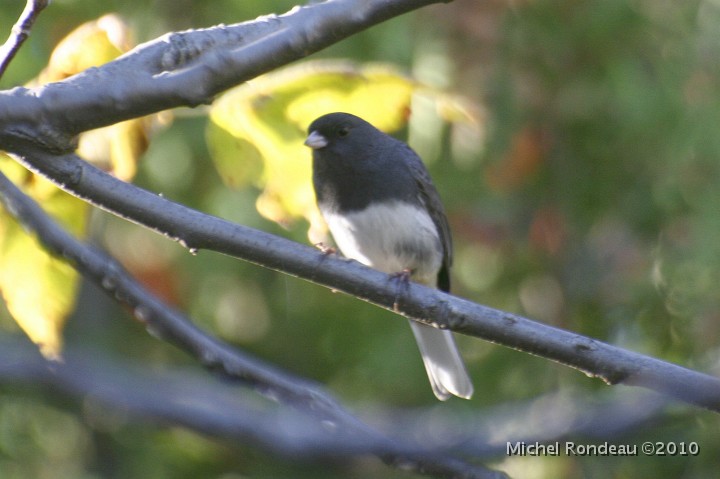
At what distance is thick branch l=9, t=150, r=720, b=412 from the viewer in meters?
1.53

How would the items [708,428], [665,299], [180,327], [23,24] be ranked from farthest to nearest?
1. [665,299]
2. [708,428]
3. [180,327]
4. [23,24]

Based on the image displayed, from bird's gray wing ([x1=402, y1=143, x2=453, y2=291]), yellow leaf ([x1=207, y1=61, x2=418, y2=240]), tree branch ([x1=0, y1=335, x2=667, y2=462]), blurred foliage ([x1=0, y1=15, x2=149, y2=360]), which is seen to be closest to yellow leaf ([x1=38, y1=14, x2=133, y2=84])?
blurred foliage ([x1=0, y1=15, x2=149, y2=360])

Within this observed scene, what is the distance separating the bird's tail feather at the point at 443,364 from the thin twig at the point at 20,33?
6.63 ft

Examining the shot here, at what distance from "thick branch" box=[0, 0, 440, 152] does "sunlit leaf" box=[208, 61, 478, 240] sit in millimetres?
447

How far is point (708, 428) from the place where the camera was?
3.76 m

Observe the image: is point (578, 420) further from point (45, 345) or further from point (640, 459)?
point (640, 459)

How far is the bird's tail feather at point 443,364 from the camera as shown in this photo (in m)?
3.22

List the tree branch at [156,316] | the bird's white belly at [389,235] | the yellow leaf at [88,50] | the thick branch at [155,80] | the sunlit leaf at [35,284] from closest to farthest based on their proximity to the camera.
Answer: the thick branch at [155,80] → the tree branch at [156,316] → the sunlit leaf at [35,284] → the yellow leaf at [88,50] → the bird's white belly at [389,235]

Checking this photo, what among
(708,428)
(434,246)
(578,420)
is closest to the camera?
(578,420)

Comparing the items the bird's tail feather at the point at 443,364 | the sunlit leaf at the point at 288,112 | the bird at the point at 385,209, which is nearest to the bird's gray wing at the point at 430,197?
the bird at the point at 385,209

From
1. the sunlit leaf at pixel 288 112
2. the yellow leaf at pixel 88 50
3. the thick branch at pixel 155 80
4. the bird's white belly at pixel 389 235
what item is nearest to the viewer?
the thick branch at pixel 155 80

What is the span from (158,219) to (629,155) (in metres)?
3.41

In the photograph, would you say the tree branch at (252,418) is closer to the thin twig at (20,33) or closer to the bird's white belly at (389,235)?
the thin twig at (20,33)

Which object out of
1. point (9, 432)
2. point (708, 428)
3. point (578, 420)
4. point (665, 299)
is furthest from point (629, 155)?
point (578, 420)
